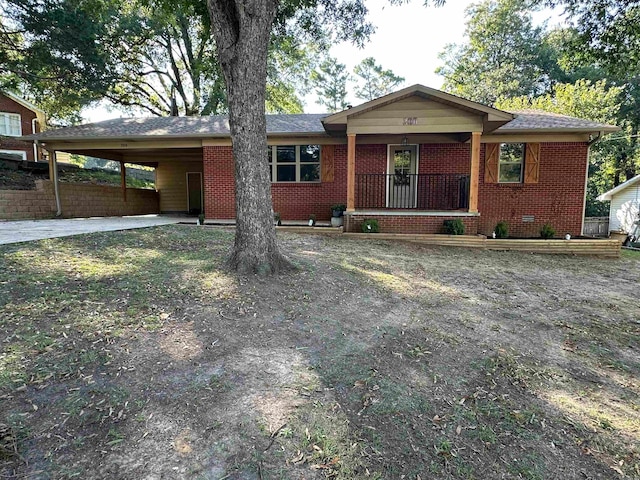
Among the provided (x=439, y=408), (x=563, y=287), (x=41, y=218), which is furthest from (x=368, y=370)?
(x=41, y=218)

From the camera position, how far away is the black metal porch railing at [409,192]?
11.2 meters

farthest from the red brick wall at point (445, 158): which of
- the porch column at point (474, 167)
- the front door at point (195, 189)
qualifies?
the front door at point (195, 189)

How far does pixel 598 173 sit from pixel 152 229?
30.9 meters

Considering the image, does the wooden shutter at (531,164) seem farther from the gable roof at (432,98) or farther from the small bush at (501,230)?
the gable roof at (432,98)

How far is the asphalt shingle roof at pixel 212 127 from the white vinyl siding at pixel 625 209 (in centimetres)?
1156

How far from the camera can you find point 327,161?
36.1 feet

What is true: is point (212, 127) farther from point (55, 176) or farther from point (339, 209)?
point (55, 176)

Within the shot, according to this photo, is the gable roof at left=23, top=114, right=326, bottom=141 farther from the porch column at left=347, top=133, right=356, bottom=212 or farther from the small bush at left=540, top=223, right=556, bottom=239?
the small bush at left=540, top=223, right=556, bottom=239

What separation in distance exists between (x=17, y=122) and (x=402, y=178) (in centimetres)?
2327

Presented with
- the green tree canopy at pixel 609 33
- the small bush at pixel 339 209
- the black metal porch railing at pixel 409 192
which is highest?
the green tree canopy at pixel 609 33

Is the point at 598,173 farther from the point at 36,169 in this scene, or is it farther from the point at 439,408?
the point at 36,169

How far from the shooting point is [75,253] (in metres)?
5.38

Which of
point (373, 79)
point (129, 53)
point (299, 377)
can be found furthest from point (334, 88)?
point (299, 377)

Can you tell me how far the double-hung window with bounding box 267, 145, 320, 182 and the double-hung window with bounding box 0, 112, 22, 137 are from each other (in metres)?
19.4
